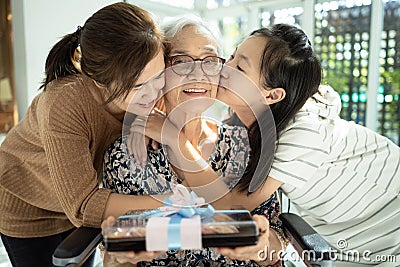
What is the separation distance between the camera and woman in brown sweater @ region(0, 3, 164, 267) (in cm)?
111

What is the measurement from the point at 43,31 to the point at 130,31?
7.42ft

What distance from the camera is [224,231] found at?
2.86ft

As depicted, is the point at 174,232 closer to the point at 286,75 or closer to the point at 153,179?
the point at 153,179

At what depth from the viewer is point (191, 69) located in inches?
50.1

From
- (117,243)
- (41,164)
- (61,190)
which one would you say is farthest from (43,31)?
(117,243)

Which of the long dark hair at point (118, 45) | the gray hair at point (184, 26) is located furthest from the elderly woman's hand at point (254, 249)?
the gray hair at point (184, 26)

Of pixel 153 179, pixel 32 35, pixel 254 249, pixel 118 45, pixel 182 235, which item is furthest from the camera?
pixel 32 35

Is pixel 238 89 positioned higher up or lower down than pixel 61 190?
higher up

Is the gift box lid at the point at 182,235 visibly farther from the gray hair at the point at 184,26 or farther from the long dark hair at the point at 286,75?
the gray hair at the point at 184,26

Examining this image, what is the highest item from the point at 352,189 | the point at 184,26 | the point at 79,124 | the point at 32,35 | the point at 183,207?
the point at 184,26

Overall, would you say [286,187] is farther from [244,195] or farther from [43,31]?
[43,31]

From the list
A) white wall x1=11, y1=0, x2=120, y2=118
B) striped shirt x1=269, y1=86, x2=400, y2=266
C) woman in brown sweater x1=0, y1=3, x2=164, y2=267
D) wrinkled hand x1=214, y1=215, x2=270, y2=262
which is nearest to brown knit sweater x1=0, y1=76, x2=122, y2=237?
woman in brown sweater x1=0, y1=3, x2=164, y2=267

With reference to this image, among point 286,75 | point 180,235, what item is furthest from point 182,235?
point 286,75

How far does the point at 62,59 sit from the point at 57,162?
1.11ft
